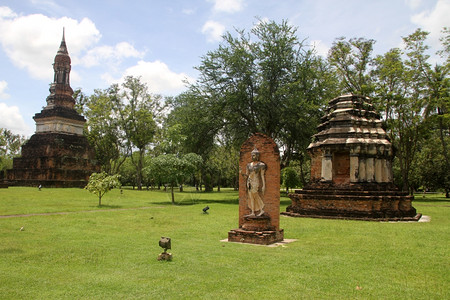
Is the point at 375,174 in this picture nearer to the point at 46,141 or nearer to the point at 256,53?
the point at 256,53

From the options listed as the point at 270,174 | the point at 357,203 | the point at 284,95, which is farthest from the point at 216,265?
the point at 284,95

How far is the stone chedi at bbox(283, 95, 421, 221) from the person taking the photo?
15.3 meters

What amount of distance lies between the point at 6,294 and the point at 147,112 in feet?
119

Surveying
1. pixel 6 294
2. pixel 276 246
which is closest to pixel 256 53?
pixel 276 246

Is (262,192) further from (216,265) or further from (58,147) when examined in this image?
(58,147)

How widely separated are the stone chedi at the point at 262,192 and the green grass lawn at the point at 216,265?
722 mm

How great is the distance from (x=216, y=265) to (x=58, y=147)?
3098 cm

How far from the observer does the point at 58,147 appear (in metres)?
33.5

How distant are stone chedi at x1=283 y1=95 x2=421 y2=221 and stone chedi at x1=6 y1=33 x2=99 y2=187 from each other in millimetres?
23208

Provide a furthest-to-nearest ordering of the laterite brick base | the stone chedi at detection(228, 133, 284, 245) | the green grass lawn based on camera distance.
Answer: the laterite brick base < the stone chedi at detection(228, 133, 284, 245) < the green grass lawn

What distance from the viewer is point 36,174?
32.2 m

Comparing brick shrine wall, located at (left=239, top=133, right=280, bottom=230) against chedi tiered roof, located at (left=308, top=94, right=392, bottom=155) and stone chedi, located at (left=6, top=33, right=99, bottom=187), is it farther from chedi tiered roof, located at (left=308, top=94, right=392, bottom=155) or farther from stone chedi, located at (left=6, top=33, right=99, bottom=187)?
stone chedi, located at (left=6, top=33, right=99, bottom=187)

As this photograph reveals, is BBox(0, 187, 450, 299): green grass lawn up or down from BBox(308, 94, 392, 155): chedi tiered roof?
down

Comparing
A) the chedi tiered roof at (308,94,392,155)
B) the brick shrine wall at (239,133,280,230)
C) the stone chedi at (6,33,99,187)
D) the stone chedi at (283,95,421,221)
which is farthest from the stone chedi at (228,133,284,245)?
the stone chedi at (6,33,99,187)
